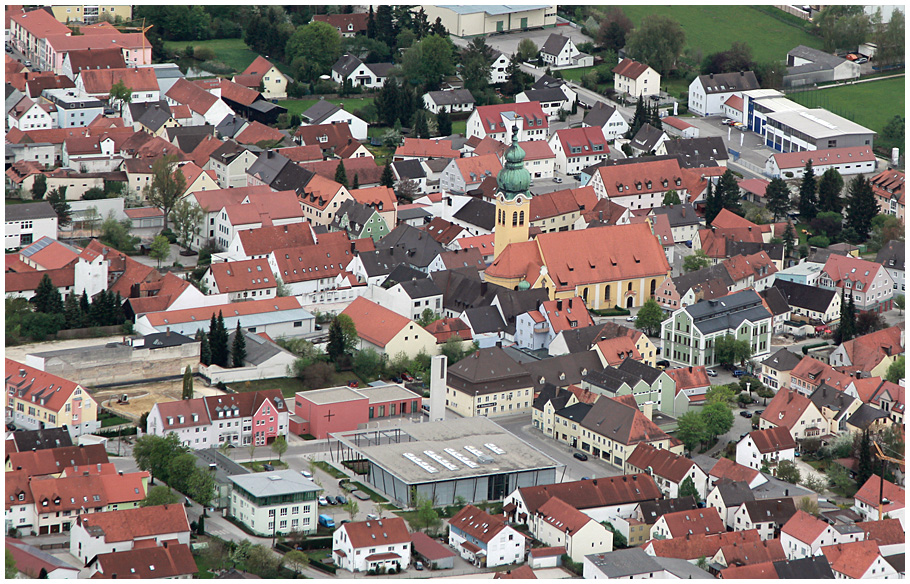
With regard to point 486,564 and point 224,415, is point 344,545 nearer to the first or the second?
point 486,564

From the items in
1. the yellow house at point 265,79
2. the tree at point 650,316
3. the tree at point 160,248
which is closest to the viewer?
the tree at point 650,316

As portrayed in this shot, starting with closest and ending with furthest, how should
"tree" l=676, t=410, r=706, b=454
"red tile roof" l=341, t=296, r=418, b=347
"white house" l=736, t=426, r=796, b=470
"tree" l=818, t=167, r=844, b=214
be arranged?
"white house" l=736, t=426, r=796, b=470 < "tree" l=676, t=410, r=706, b=454 < "red tile roof" l=341, t=296, r=418, b=347 < "tree" l=818, t=167, r=844, b=214

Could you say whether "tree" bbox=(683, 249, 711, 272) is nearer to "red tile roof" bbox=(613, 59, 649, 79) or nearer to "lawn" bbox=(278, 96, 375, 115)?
"red tile roof" bbox=(613, 59, 649, 79)

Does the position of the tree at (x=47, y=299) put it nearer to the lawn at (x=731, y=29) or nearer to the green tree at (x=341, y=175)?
the green tree at (x=341, y=175)

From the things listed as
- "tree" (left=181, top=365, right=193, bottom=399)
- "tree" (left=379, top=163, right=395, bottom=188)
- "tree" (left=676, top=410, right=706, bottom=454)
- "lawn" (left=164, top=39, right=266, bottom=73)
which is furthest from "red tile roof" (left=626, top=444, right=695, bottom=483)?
"lawn" (left=164, top=39, right=266, bottom=73)

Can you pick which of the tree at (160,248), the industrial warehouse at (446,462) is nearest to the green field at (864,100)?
the tree at (160,248)

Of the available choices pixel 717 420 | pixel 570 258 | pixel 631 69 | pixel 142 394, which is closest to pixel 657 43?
pixel 631 69

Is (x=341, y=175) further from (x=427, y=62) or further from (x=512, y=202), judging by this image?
(x=427, y=62)
